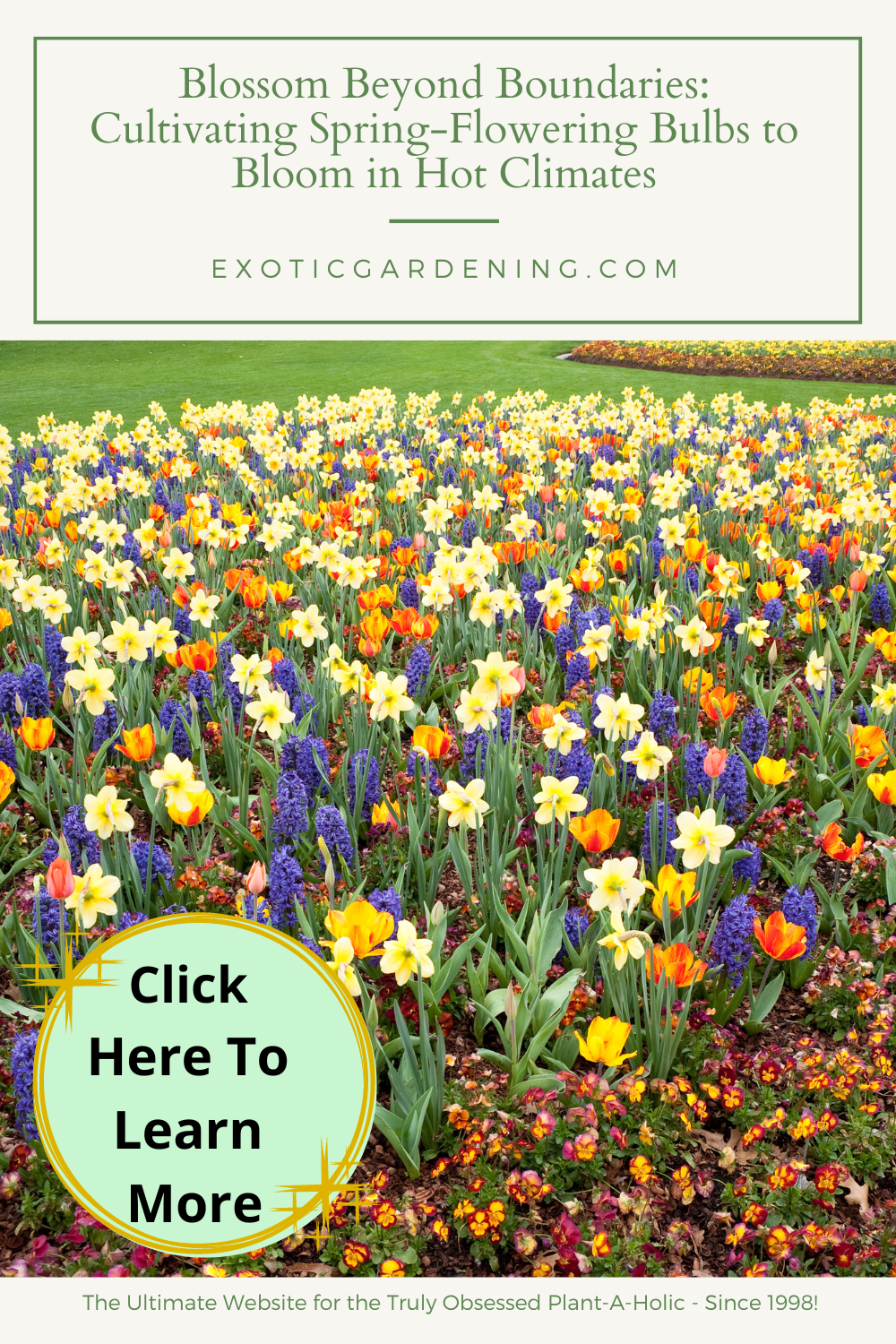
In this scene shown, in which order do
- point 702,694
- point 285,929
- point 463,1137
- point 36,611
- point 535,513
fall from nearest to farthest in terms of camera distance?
point 463,1137 → point 285,929 → point 702,694 → point 36,611 → point 535,513

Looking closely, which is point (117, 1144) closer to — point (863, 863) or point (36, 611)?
point (863, 863)

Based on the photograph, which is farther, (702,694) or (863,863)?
(702,694)

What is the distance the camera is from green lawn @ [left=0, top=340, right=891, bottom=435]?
15547 mm

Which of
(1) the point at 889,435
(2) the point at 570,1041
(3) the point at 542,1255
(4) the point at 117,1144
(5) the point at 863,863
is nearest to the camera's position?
(4) the point at 117,1144

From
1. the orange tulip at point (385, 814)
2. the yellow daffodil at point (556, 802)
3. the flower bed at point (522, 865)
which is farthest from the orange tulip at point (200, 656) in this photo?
the yellow daffodil at point (556, 802)

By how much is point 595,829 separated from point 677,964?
414 mm

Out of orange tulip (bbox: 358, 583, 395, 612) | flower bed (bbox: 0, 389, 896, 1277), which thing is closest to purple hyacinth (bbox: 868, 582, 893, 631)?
flower bed (bbox: 0, 389, 896, 1277)

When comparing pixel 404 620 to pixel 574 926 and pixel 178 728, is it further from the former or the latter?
pixel 574 926

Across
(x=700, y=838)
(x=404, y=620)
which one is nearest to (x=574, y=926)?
(x=700, y=838)

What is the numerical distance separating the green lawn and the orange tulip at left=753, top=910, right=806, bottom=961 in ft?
44.0

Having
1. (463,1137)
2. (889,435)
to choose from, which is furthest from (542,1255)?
(889,435)

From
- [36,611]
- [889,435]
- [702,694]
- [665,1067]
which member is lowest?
[665,1067]

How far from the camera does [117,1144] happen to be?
169 centimetres

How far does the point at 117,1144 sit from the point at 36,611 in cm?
344
